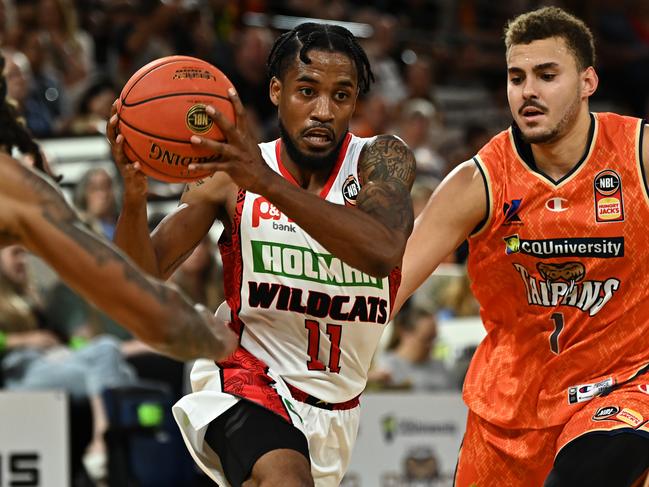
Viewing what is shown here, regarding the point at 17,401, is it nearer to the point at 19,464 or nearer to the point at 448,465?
the point at 19,464

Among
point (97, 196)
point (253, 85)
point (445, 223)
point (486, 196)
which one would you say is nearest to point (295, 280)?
point (445, 223)

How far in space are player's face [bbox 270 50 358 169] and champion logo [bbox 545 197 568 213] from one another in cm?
97

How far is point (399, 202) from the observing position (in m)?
4.38

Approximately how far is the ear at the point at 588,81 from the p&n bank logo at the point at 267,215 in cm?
143

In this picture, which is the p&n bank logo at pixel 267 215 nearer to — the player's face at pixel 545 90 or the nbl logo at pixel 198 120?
the nbl logo at pixel 198 120

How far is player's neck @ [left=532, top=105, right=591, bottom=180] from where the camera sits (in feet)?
16.4

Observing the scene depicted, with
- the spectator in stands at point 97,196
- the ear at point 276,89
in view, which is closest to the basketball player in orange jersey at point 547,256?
the ear at point 276,89

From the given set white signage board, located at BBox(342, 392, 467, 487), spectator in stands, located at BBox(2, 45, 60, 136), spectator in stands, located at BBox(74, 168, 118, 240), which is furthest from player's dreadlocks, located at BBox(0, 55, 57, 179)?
spectator in stands, located at BBox(2, 45, 60, 136)

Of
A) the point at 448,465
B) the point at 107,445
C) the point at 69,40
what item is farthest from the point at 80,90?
the point at 448,465

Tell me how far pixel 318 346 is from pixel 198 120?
3.69 feet

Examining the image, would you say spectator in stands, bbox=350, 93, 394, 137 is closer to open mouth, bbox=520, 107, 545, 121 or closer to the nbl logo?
open mouth, bbox=520, 107, 545, 121

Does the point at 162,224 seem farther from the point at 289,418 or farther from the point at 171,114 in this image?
the point at 289,418

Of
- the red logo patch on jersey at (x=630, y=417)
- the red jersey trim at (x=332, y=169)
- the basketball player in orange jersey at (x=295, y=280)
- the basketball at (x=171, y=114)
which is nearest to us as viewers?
the basketball at (x=171, y=114)

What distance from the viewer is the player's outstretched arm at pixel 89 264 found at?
2975 mm
